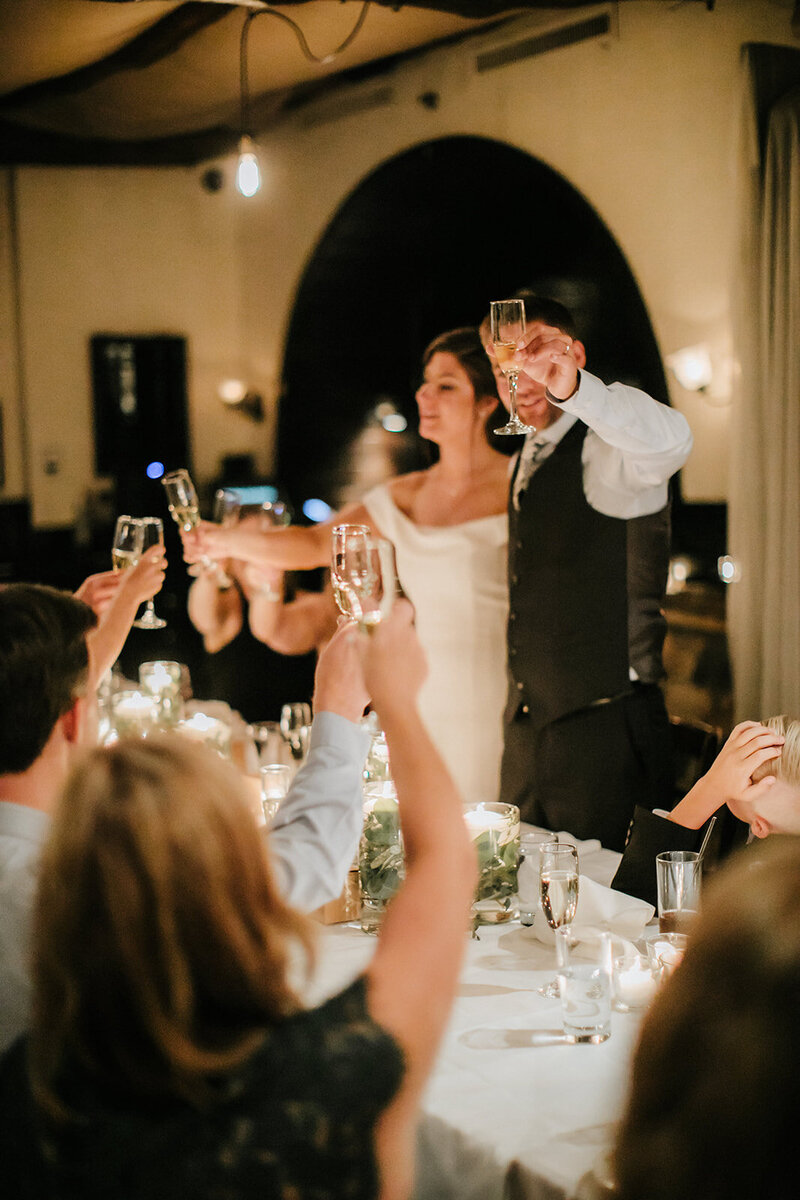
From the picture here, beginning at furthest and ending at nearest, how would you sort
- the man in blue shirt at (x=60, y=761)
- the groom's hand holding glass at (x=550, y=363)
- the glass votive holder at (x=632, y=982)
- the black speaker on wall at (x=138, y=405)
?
1. the black speaker on wall at (x=138, y=405)
2. the groom's hand holding glass at (x=550, y=363)
3. the glass votive holder at (x=632, y=982)
4. the man in blue shirt at (x=60, y=761)

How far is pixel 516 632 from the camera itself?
9.09ft

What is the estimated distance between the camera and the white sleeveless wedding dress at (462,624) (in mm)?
3031

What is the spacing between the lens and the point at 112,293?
21.4 feet

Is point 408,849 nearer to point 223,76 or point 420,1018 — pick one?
point 420,1018

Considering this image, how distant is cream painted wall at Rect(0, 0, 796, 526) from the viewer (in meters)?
3.92

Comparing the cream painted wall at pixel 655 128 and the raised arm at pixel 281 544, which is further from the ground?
the cream painted wall at pixel 655 128

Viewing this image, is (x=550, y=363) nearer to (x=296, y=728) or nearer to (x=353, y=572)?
(x=353, y=572)

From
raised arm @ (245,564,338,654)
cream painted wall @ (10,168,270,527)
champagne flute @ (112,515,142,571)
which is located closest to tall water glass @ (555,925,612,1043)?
champagne flute @ (112,515,142,571)

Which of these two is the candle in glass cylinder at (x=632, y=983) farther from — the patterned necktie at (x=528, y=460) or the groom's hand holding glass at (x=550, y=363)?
the patterned necktie at (x=528, y=460)

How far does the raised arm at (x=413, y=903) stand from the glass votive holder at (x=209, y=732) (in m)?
1.28

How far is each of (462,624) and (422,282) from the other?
2661 mm

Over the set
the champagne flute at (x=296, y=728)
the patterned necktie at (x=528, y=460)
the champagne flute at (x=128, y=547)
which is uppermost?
the patterned necktie at (x=528, y=460)

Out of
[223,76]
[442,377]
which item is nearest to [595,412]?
[442,377]

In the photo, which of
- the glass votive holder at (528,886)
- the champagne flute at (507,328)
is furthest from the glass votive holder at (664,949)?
the champagne flute at (507,328)
